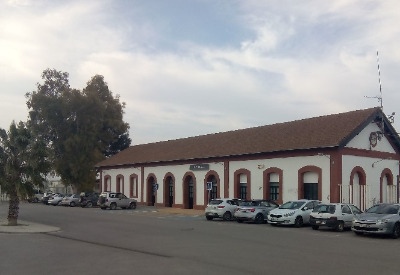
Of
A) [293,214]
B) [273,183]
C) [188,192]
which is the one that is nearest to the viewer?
[293,214]

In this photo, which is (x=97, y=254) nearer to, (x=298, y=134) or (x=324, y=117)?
(x=298, y=134)

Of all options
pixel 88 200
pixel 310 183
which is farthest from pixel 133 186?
pixel 310 183

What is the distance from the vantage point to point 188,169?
1789 inches

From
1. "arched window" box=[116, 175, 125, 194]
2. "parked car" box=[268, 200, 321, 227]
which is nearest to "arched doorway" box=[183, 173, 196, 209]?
"arched window" box=[116, 175, 125, 194]

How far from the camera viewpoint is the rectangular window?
36312mm

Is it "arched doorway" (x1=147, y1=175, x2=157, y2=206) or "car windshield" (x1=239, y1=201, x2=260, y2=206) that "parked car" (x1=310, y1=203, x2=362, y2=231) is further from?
"arched doorway" (x1=147, y1=175, x2=157, y2=206)

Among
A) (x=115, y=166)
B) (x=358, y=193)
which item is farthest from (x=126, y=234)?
(x=115, y=166)

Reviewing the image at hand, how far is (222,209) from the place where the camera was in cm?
3192

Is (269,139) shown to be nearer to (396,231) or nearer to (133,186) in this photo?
(396,231)

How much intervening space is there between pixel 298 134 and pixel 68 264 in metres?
26.8

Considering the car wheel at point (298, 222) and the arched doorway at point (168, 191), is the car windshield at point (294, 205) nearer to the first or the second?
the car wheel at point (298, 222)

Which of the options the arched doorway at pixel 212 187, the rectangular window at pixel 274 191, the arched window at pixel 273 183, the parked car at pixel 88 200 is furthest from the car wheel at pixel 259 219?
the parked car at pixel 88 200

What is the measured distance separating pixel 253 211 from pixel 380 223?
9.65 m

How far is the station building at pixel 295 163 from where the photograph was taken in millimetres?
32875
